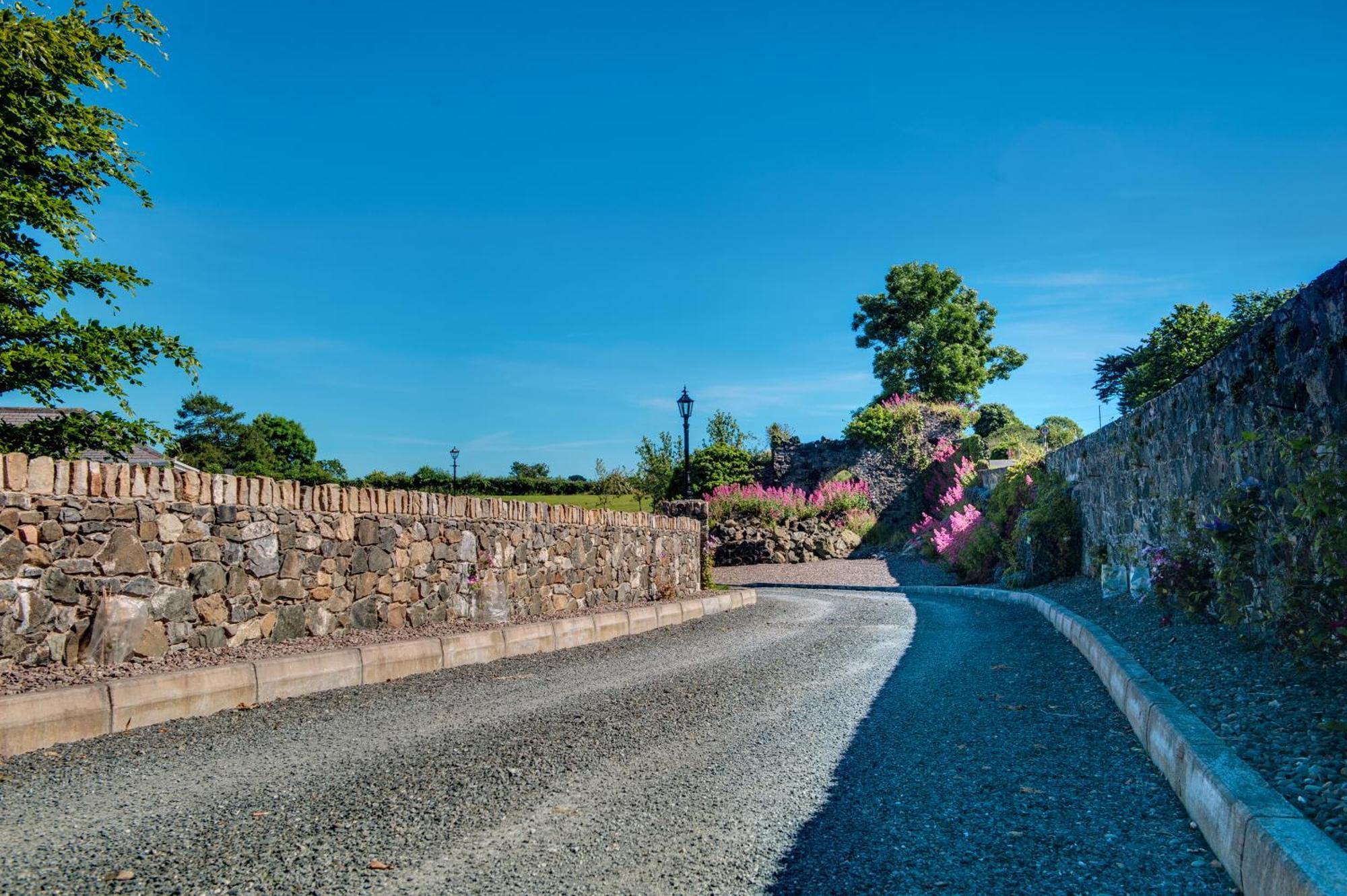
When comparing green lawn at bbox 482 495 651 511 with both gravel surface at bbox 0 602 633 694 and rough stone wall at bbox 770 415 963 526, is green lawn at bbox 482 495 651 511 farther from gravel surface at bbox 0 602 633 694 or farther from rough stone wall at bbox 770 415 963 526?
gravel surface at bbox 0 602 633 694

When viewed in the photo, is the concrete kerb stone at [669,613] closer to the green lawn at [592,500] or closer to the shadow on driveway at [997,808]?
the shadow on driveway at [997,808]

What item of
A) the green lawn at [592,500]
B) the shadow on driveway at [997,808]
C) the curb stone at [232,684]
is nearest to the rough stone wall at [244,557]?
the curb stone at [232,684]

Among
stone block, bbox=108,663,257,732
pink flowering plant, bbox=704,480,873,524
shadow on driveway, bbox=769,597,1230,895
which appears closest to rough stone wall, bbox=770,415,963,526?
pink flowering plant, bbox=704,480,873,524

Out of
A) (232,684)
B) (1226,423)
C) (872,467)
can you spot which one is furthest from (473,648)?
(872,467)

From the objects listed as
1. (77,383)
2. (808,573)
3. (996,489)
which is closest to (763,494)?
(808,573)

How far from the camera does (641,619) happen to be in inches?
425

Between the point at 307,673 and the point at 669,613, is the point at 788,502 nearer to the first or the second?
the point at 669,613

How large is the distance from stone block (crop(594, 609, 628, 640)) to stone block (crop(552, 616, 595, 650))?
0.09 meters

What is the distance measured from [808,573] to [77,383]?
15.7m

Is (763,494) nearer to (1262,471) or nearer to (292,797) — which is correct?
(1262,471)

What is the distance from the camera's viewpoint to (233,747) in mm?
4805

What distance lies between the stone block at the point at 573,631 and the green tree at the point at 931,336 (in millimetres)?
32327

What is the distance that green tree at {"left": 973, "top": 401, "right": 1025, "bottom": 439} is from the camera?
47125mm

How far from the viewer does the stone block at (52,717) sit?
470 cm
